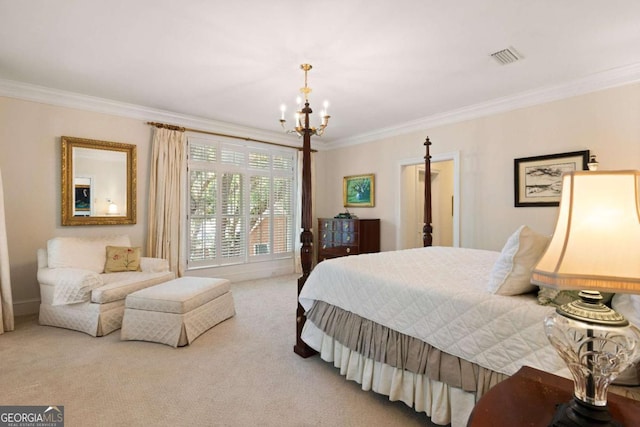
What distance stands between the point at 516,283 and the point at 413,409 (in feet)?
3.29

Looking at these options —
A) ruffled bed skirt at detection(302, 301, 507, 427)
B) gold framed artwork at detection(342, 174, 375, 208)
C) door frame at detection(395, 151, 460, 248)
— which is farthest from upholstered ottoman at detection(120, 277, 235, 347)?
gold framed artwork at detection(342, 174, 375, 208)

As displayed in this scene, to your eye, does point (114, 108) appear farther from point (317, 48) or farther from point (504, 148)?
point (504, 148)

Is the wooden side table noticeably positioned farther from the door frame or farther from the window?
the window

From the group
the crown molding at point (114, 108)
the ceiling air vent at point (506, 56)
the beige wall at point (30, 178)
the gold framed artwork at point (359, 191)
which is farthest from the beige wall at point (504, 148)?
the beige wall at point (30, 178)

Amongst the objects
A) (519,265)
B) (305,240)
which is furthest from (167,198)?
(519,265)

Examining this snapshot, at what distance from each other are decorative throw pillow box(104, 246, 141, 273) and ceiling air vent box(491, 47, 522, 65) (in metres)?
4.36

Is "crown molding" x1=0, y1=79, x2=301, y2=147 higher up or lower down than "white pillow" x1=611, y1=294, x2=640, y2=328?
higher up

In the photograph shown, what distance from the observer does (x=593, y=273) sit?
2.44ft

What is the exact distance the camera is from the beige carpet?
1.81 m

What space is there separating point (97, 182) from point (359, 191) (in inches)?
160

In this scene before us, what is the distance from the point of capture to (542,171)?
362cm

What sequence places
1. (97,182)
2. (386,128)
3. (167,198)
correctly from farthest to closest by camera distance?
1. (386,128)
2. (167,198)
3. (97,182)

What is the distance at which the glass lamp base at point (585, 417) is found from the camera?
0.79 m

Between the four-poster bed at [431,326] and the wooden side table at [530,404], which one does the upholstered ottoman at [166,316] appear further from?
the wooden side table at [530,404]
